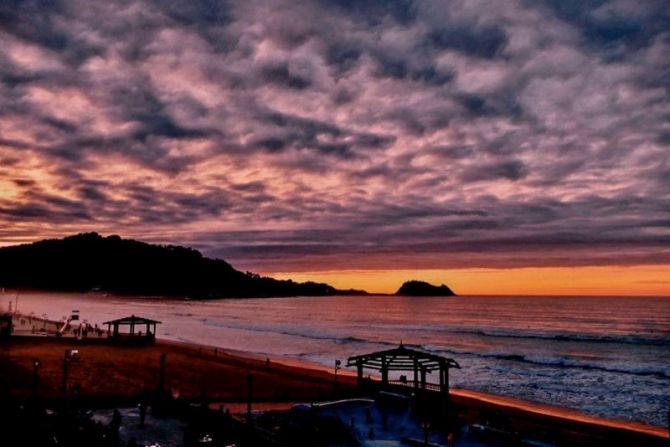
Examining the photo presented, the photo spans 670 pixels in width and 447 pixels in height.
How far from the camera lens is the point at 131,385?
1380 inches

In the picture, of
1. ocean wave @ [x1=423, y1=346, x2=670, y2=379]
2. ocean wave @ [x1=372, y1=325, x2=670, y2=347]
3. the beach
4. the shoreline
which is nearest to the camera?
the beach

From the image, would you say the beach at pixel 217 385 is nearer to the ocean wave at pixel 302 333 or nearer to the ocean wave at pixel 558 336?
the ocean wave at pixel 302 333

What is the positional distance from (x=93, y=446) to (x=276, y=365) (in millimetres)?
36492

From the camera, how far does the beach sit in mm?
28984

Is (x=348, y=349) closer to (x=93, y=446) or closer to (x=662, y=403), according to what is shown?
(x=662, y=403)

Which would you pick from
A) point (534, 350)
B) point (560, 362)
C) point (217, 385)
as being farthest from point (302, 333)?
point (217, 385)

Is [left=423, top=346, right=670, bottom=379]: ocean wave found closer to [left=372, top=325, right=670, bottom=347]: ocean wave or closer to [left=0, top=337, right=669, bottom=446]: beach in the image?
[left=0, top=337, right=669, bottom=446]: beach

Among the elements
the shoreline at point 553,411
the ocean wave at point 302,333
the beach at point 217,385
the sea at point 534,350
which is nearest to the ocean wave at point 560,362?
the sea at point 534,350

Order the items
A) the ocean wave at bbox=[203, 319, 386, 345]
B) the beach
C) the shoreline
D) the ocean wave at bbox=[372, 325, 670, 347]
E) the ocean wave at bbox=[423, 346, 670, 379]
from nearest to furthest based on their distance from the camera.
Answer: the beach, the shoreline, the ocean wave at bbox=[423, 346, 670, 379], the ocean wave at bbox=[372, 325, 670, 347], the ocean wave at bbox=[203, 319, 386, 345]

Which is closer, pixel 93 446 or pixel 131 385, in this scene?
pixel 93 446

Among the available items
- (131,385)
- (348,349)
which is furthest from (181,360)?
(348,349)

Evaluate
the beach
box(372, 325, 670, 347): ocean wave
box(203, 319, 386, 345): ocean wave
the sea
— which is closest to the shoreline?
the beach

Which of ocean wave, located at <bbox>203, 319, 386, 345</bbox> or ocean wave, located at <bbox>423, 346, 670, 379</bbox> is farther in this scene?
ocean wave, located at <bbox>203, 319, 386, 345</bbox>

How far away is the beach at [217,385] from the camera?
2898cm
